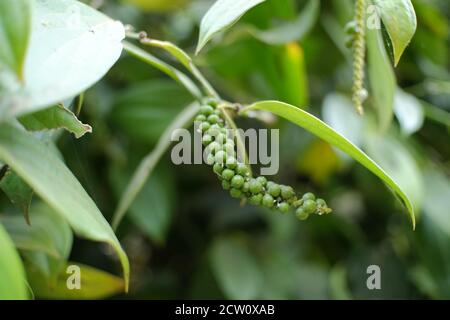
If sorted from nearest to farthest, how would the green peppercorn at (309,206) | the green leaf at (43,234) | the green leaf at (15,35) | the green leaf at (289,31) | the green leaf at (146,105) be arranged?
the green leaf at (15,35), the green peppercorn at (309,206), the green leaf at (43,234), the green leaf at (289,31), the green leaf at (146,105)

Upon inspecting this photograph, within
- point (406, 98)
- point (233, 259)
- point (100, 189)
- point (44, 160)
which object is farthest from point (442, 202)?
point (44, 160)

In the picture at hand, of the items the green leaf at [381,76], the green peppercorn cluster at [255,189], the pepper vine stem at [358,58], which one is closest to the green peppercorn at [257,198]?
the green peppercorn cluster at [255,189]

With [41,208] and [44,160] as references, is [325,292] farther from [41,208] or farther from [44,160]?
[44,160]

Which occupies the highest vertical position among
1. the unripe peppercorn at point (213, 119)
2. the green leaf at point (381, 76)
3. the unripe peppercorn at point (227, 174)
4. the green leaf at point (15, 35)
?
the green leaf at point (381, 76)

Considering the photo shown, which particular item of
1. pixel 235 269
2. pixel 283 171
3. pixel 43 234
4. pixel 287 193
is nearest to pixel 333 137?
pixel 287 193

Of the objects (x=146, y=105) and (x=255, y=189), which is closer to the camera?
(x=255, y=189)

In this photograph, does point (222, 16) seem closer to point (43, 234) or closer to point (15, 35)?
point (15, 35)

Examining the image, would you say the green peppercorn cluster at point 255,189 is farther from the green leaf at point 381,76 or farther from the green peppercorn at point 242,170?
the green leaf at point 381,76

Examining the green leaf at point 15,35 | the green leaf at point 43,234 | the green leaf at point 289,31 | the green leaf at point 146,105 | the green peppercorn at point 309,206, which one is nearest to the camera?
the green leaf at point 15,35

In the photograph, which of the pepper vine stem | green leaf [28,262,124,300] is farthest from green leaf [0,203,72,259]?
Result: the pepper vine stem
